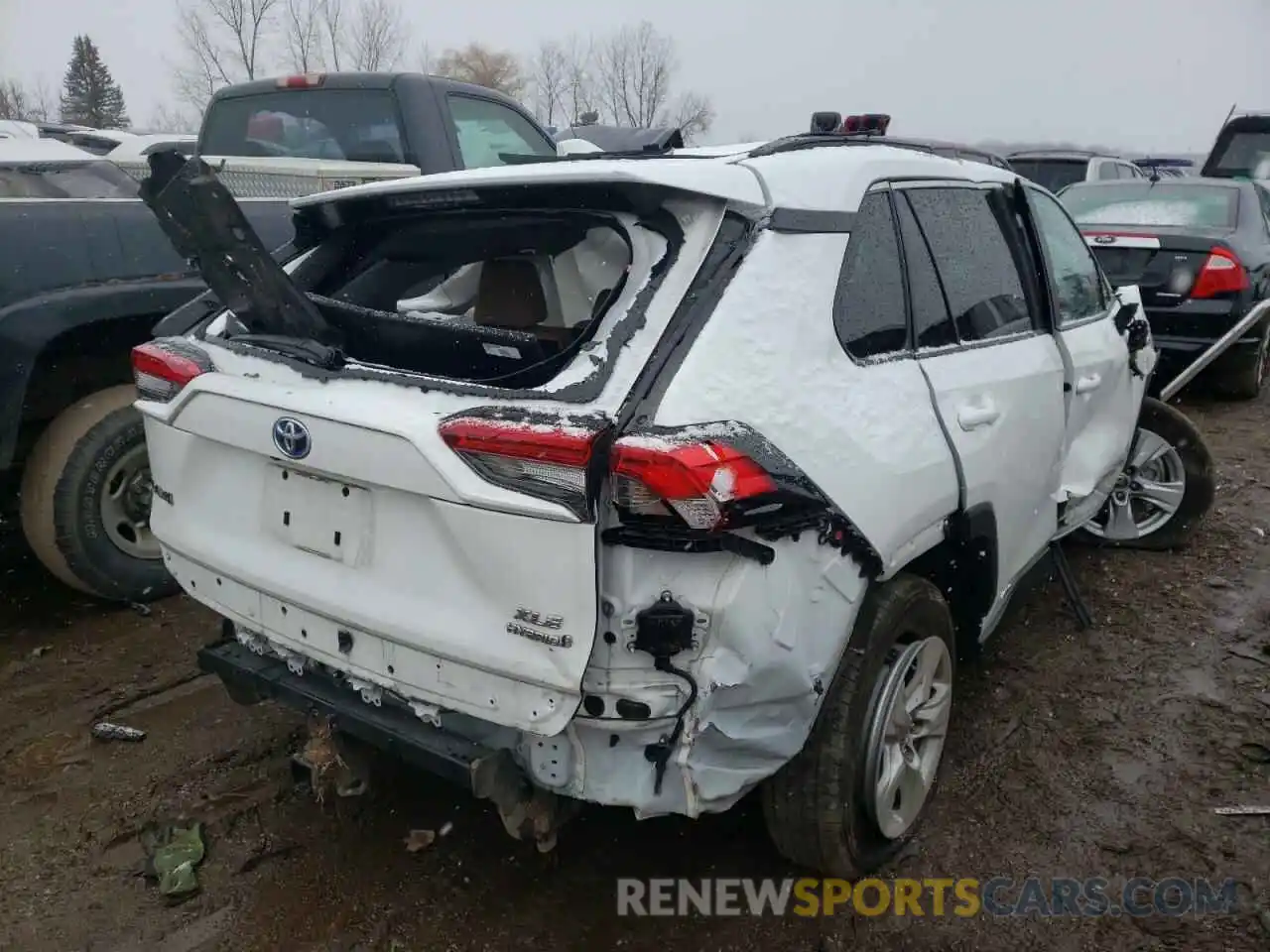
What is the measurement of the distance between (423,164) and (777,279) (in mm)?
3419

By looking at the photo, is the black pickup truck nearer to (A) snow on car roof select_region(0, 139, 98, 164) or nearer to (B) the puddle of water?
(A) snow on car roof select_region(0, 139, 98, 164)

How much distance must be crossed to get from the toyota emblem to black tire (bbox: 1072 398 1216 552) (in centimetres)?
406

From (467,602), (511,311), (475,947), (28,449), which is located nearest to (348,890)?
(475,947)

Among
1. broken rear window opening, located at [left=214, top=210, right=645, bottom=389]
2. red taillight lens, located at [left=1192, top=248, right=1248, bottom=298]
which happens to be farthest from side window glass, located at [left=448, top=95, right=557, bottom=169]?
red taillight lens, located at [left=1192, top=248, right=1248, bottom=298]

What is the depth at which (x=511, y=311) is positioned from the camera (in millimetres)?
2705

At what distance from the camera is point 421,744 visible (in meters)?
2.12

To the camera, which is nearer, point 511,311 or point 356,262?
point 511,311

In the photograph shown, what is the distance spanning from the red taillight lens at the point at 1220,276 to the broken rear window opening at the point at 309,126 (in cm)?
547

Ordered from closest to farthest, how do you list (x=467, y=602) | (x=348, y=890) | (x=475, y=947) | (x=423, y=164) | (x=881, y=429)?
(x=467, y=602), (x=881, y=429), (x=475, y=947), (x=348, y=890), (x=423, y=164)

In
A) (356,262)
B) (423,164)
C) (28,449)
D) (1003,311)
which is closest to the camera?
(356,262)

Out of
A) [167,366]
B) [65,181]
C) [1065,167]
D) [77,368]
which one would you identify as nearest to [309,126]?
[65,181]

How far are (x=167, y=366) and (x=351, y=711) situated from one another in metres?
1.04

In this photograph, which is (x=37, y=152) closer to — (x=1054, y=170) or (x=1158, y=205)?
(x=1158, y=205)

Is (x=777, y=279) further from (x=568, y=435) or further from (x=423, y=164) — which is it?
(x=423, y=164)
